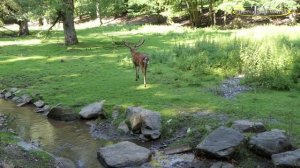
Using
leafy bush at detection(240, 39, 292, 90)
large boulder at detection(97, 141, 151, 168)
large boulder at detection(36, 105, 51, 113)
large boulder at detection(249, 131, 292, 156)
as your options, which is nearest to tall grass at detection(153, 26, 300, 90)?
leafy bush at detection(240, 39, 292, 90)

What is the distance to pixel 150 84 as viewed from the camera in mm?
14320

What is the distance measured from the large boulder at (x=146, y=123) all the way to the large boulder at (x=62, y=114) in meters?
2.12

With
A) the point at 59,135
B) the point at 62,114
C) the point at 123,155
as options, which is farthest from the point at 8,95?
the point at 123,155

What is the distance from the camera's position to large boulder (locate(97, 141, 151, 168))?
8.63m

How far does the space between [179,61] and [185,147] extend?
338 inches

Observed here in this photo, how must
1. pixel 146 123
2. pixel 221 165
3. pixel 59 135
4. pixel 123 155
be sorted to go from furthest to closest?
pixel 59 135
pixel 146 123
pixel 123 155
pixel 221 165

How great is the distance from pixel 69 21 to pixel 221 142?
57.5 ft

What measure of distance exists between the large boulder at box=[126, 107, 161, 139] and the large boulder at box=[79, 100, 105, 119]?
1360 mm

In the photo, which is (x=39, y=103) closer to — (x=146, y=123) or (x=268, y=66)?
(x=146, y=123)

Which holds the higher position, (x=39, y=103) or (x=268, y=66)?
(x=268, y=66)

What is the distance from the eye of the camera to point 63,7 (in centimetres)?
2216

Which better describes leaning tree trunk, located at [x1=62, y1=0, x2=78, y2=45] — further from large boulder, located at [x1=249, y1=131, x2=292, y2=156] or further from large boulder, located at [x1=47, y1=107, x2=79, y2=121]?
large boulder, located at [x1=249, y1=131, x2=292, y2=156]

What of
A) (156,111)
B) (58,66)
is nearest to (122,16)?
(58,66)

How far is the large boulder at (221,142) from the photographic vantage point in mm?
8347
